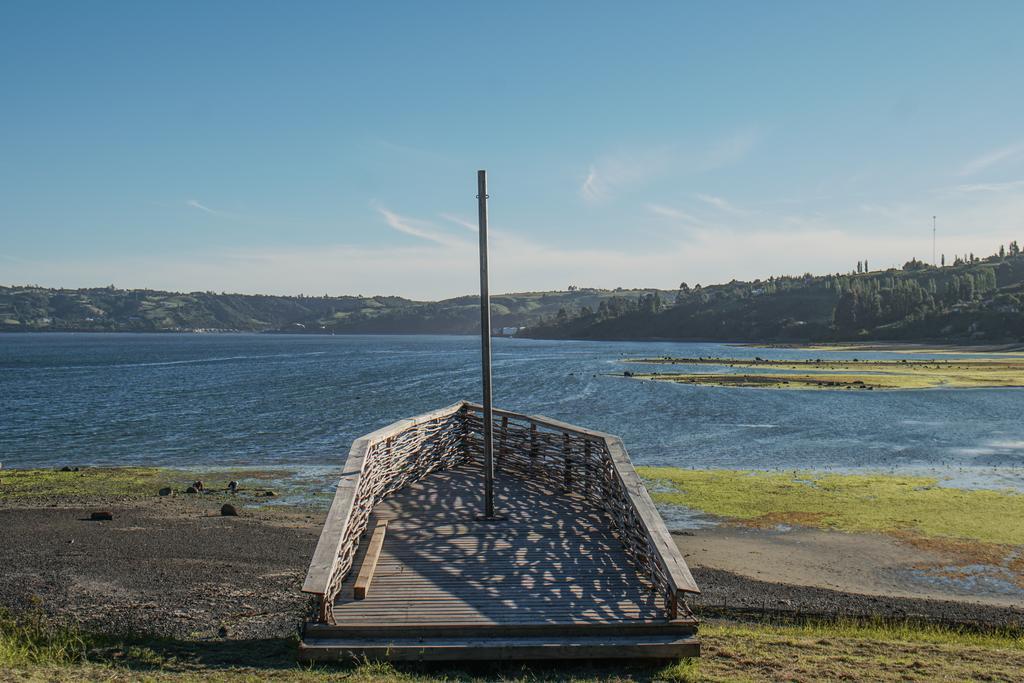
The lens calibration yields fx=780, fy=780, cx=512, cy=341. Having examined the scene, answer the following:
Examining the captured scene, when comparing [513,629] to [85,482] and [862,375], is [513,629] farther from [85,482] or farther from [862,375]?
[862,375]

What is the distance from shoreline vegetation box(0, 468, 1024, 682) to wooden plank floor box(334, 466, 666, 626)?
0.65 meters

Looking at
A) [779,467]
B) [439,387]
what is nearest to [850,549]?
[779,467]

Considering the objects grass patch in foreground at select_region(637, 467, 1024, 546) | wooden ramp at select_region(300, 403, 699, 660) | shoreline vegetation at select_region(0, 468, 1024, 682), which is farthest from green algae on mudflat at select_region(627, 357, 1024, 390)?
wooden ramp at select_region(300, 403, 699, 660)

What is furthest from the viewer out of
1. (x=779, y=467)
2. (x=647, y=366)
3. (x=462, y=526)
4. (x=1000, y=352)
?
(x=1000, y=352)

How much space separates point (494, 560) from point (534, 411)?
42958 millimetres

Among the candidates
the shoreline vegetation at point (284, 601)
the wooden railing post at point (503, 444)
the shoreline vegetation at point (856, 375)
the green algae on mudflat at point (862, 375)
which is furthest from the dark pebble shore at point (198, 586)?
the green algae on mudflat at point (862, 375)

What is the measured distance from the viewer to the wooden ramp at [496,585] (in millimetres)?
8391

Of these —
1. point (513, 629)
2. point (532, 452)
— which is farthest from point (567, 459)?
point (513, 629)

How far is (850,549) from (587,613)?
10992 mm

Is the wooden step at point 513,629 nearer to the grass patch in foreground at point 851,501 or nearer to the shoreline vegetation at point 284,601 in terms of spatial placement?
the shoreline vegetation at point 284,601

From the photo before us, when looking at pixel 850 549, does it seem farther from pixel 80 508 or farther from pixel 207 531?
pixel 80 508

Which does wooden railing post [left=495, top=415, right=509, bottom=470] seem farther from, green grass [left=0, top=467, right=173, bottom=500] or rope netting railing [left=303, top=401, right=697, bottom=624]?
green grass [left=0, top=467, right=173, bottom=500]

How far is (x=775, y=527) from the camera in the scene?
19.6 meters

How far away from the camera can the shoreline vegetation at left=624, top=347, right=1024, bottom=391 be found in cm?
6525
